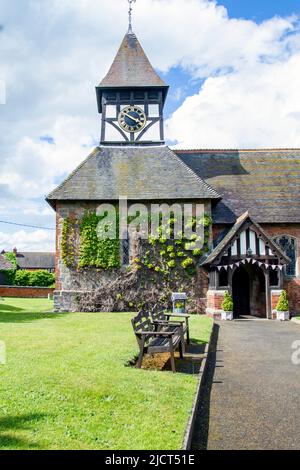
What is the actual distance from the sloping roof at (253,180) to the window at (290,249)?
3.43 ft

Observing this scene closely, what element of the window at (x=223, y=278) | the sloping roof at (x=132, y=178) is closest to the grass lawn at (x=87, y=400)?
the window at (x=223, y=278)

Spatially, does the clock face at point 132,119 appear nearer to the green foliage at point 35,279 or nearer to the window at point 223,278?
the window at point 223,278

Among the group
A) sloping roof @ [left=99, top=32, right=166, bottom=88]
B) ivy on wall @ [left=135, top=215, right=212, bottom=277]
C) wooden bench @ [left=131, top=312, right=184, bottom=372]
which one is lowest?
wooden bench @ [left=131, top=312, right=184, bottom=372]

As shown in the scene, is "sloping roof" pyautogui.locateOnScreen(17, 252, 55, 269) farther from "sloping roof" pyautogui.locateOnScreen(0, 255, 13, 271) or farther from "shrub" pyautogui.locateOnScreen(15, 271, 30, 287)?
"shrub" pyautogui.locateOnScreen(15, 271, 30, 287)

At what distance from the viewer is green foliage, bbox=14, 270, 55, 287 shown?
4969 centimetres

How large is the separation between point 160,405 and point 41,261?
8094cm

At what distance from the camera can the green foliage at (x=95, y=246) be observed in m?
21.9

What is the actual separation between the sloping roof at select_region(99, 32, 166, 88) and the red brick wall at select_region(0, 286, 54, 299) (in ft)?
73.9

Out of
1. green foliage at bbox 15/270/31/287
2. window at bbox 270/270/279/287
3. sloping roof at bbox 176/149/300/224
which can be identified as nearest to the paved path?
window at bbox 270/270/279/287

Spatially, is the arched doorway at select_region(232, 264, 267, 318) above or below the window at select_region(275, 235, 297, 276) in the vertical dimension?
below

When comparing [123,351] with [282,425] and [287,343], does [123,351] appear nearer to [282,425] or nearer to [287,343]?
[282,425]

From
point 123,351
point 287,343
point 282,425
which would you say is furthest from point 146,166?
point 282,425

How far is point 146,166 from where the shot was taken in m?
24.3

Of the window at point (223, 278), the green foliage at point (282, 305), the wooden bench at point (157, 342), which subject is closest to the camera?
the wooden bench at point (157, 342)
